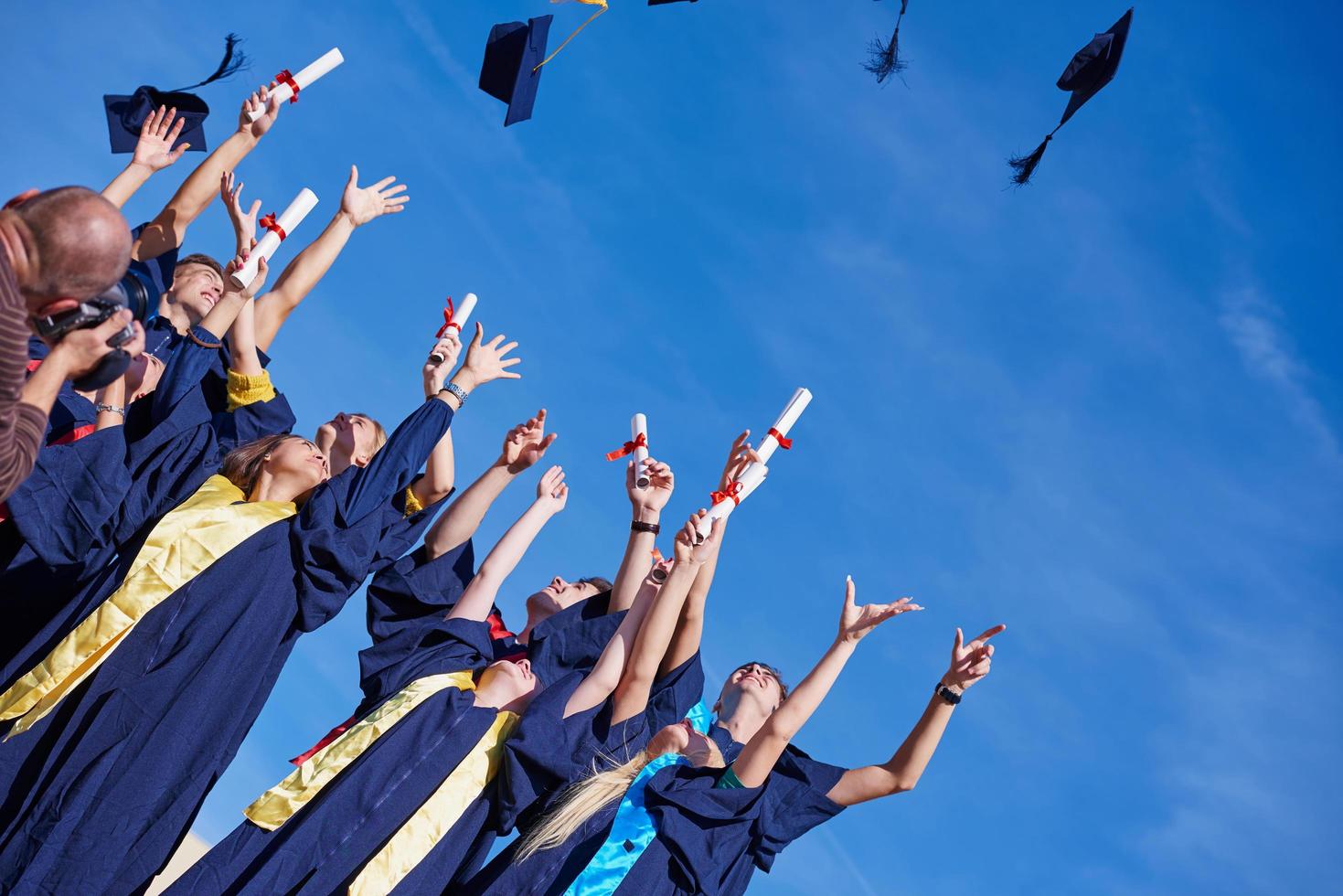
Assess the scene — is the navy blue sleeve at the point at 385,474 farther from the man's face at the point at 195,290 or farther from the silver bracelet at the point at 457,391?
the man's face at the point at 195,290

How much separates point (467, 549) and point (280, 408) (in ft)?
3.61

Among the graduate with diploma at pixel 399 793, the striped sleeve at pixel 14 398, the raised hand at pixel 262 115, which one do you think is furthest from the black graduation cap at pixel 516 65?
the striped sleeve at pixel 14 398

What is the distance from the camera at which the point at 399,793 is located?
5.03m

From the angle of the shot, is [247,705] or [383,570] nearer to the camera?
[247,705]

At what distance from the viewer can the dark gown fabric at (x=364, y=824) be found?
15.5 feet

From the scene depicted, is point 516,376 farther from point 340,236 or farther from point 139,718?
point 139,718

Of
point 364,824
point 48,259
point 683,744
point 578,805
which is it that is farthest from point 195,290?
point 48,259

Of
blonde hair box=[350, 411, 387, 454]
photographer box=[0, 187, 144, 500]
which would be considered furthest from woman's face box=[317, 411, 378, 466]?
photographer box=[0, 187, 144, 500]

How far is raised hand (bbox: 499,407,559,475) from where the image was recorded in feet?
19.4

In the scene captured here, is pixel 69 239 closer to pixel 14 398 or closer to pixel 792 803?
pixel 14 398

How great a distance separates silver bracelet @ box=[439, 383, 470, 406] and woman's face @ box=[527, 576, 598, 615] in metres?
1.07

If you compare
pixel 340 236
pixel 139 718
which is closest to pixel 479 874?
pixel 139 718

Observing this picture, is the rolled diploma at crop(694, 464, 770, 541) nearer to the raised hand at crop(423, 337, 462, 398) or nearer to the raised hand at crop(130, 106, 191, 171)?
the raised hand at crop(423, 337, 462, 398)

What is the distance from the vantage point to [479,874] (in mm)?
Answer: 5328
